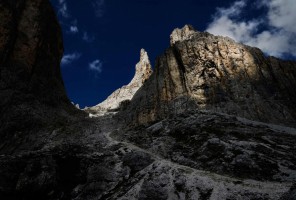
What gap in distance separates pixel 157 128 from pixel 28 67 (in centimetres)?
4317

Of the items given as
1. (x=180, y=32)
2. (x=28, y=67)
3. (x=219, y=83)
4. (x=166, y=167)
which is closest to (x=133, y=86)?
(x=180, y=32)

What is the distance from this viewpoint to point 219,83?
77.7m

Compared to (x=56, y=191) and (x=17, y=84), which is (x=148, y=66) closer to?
(x=17, y=84)

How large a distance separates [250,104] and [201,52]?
21809 mm

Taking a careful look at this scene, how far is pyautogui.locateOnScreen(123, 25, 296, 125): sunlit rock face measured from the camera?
7181 centimetres

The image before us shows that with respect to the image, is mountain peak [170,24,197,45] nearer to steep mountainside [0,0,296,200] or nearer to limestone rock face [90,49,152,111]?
limestone rock face [90,49,152,111]

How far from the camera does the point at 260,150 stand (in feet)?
131

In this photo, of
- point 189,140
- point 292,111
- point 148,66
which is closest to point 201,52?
point 292,111

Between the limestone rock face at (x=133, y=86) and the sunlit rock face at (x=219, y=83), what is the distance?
3326 inches

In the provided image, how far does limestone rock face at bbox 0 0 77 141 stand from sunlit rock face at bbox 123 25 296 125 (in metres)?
22.8

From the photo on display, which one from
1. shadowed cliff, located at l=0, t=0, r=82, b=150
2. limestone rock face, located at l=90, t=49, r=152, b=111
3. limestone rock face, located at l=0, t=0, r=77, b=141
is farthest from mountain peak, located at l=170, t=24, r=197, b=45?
limestone rock face, located at l=0, t=0, r=77, b=141

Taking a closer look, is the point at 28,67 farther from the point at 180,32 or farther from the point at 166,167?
the point at 180,32

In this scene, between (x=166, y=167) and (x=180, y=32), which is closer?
(x=166, y=167)

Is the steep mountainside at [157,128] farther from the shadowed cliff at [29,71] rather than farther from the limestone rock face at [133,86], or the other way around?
the limestone rock face at [133,86]
